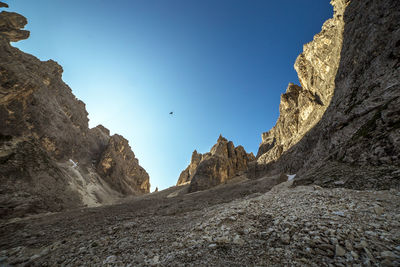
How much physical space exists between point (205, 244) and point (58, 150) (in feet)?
202

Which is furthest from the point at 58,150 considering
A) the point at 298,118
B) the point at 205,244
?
the point at 298,118

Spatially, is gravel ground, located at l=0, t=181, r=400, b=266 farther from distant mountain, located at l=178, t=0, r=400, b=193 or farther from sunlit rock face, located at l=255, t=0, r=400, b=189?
distant mountain, located at l=178, t=0, r=400, b=193

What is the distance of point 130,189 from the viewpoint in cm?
7312

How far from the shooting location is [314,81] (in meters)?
39.7

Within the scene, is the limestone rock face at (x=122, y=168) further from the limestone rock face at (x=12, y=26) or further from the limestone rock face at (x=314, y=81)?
the limestone rock face at (x=314, y=81)

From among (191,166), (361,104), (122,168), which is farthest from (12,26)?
(191,166)

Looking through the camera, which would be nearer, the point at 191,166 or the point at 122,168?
the point at 122,168

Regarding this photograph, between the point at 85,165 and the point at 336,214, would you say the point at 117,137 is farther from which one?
the point at 336,214

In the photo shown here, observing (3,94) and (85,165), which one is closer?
(3,94)

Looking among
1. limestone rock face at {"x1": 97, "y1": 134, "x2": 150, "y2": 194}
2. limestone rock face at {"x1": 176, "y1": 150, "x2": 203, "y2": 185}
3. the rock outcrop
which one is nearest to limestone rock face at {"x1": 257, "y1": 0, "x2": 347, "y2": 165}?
the rock outcrop

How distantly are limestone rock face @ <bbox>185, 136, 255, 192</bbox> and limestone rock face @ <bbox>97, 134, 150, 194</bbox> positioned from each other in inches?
A: 1413

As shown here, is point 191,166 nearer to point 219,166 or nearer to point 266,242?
point 219,166

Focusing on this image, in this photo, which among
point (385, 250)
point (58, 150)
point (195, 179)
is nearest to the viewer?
point (385, 250)

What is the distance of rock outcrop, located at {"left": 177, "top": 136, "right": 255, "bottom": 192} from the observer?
50178mm
